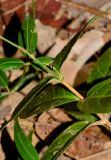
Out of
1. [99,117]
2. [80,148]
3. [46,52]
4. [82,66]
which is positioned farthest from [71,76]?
[99,117]

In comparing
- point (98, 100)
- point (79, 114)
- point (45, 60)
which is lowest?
point (79, 114)

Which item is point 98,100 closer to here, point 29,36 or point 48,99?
Answer: point 48,99

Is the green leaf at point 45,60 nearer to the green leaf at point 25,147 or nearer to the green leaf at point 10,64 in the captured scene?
the green leaf at point 10,64

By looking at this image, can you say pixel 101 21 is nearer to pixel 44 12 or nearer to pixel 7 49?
pixel 44 12

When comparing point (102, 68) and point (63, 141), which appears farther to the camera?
point (102, 68)

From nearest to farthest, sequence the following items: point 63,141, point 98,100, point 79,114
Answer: point 98,100 → point 63,141 → point 79,114

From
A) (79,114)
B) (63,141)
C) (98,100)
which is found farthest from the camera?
(79,114)

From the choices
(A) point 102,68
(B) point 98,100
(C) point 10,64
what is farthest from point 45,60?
(A) point 102,68

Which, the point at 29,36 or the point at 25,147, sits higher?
the point at 29,36
